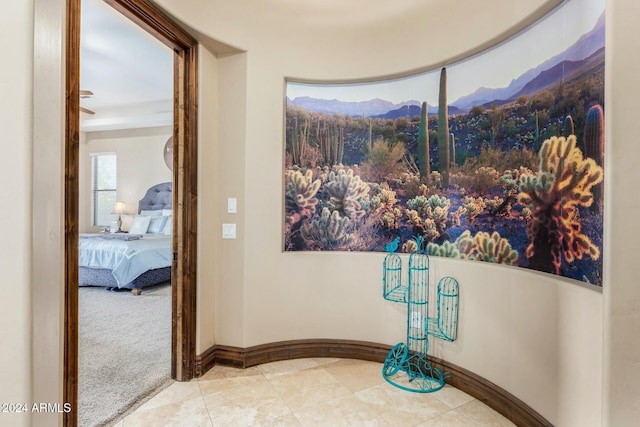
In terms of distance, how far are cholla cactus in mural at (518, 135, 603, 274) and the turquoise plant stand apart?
2.24 feet

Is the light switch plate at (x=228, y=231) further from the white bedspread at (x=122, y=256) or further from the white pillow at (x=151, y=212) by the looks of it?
the white pillow at (x=151, y=212)

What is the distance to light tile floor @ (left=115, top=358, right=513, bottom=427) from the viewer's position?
1.90 meters

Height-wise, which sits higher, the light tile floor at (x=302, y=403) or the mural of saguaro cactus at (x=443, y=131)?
the mural of saguaro cactus at (x=443, y=131)

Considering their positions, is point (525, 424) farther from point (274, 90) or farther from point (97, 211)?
point (97, 211)

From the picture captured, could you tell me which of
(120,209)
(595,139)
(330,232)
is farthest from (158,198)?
(595,139)

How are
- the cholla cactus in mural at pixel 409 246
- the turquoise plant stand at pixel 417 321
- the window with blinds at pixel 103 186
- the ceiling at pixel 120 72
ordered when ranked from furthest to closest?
1. the window with blinds at pixel 103 186
2. the ceiling at pixel 120 72
3. the cholla cactus in mural at pixel 409 246
4. the turquoise plant stand at pixel 417 321

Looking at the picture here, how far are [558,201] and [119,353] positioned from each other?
3.50 m

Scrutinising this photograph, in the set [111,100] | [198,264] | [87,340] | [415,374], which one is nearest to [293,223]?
[198,264]

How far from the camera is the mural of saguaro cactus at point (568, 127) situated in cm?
165

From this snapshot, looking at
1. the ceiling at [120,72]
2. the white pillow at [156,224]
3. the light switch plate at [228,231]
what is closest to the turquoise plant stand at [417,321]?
the light switch plate at [228,231]

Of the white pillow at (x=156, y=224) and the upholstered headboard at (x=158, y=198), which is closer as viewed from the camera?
the white pillow at (x=156, y=224)

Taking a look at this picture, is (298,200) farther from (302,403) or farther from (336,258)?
(302,403)

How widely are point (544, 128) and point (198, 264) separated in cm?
247

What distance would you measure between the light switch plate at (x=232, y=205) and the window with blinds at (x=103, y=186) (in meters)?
6.30
